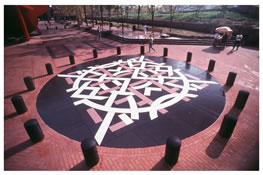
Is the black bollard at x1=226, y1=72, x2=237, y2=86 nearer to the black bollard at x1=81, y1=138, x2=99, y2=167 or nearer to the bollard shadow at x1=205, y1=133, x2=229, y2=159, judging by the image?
the bollard shadow at x1=205, y1=133, x2=229, y2=159

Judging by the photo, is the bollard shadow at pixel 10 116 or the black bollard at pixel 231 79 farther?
the black bollard at pixel 231 79

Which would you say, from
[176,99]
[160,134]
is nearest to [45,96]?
[160,134]

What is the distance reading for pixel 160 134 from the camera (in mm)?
4414

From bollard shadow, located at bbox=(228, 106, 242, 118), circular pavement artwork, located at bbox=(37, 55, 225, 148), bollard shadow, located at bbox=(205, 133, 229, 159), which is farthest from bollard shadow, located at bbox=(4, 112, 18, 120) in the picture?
bollard shadow, located at bbox=(228, 106, 242, 118)

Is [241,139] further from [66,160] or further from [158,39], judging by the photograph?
[158,39]

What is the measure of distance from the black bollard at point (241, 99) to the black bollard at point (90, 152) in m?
5.65

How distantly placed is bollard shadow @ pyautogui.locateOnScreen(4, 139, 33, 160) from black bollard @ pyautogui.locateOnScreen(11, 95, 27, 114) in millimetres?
1715

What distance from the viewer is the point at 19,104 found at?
17.1 feet

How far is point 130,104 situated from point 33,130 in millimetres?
3371

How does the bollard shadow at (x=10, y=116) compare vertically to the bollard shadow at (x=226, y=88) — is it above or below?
below

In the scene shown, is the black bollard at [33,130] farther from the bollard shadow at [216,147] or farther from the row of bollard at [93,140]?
the bollard shadow at [216,147]

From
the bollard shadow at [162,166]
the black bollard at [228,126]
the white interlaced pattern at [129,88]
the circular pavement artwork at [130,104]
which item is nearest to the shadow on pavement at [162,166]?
the bollard shadow at [162,166]

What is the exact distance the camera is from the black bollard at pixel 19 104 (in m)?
5.10

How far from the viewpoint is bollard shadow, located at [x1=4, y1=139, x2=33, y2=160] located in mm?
3842
